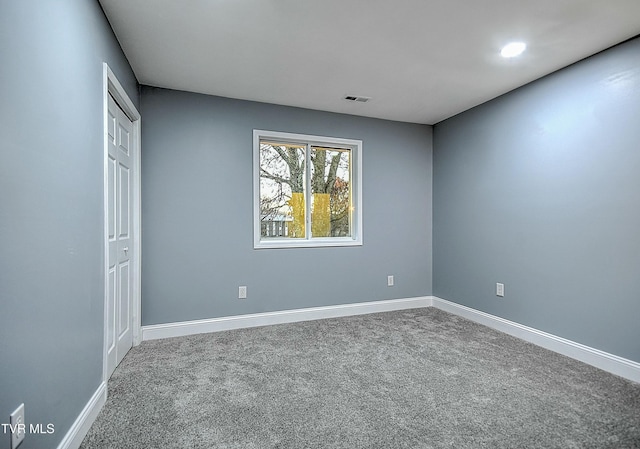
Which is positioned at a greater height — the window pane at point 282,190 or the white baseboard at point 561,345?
the window pane at point 282,190

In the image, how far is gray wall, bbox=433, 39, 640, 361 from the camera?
2430 mm

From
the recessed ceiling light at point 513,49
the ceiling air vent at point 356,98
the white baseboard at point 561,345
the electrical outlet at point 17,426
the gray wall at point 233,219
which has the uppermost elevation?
the ceiling air vent at point 356,98

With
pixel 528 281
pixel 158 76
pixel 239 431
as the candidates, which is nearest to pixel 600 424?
pixel 528 281

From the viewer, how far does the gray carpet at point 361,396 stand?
5.67ft

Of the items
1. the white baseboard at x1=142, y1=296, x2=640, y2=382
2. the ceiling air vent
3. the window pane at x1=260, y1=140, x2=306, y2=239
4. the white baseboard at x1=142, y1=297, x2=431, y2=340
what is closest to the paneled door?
the white baseboard at x1=142, y1=297, x2=431, y2=340

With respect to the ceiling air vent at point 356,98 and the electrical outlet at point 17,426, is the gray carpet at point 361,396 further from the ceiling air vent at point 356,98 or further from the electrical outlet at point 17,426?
the ceiling air vent at point 356,98

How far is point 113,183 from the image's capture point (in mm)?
2457

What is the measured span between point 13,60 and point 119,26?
135cm

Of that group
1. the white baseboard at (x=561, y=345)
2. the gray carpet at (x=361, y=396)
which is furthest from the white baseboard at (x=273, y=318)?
the white baseboard at (x=561, y=345)

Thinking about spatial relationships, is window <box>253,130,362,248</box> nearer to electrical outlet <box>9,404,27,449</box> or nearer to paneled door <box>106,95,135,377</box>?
paneled door <box>106,95,135,377</box>

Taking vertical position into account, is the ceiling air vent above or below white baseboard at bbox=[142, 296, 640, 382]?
above

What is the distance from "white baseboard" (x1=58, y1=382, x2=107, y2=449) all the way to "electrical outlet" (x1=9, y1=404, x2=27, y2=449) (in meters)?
0.39

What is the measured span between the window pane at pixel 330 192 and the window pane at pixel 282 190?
0.52 feet

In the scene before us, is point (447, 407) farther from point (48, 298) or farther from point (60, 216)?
point (60, 216)
